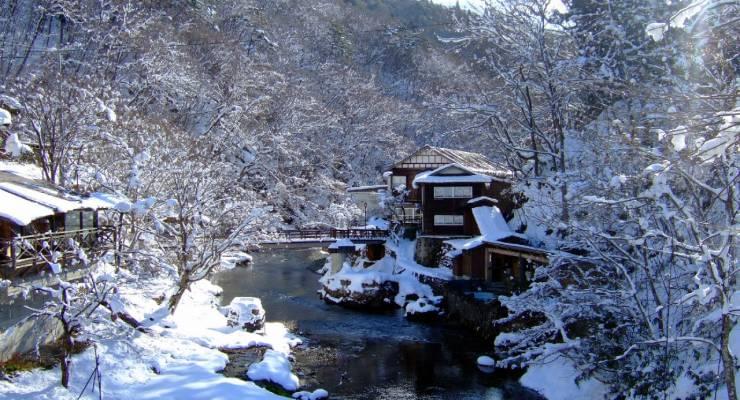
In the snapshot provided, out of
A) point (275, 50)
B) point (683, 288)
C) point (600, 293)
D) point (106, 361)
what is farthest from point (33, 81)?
point (275, 50)

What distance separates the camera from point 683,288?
12.8m

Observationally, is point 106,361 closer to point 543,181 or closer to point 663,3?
point 543,181

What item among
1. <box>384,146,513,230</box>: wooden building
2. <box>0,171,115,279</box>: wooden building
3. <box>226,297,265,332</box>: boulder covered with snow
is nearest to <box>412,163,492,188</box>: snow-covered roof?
<box>384,146,513,230</box>: wooden building

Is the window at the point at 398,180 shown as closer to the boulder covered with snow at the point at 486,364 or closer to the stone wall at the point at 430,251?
the stone wall at the point at 430,251

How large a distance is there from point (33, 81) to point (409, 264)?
21.3 metres

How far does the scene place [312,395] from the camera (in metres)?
15.2

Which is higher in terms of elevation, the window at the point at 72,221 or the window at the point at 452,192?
the window at the point at 452,192

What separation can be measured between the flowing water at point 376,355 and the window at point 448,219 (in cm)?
694

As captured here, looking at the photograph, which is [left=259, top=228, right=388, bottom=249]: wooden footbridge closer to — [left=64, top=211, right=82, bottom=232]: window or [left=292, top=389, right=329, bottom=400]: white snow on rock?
[left=64, top=211, right=82, bottom=232]: window

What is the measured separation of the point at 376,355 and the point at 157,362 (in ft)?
26.9

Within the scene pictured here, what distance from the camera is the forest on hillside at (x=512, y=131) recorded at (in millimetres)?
9586

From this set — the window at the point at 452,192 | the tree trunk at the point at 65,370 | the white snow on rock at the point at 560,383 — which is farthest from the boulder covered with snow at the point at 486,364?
the window at the point at 452,192

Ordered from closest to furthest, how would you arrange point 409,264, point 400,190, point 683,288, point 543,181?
point 683,288 < point 543,181 < point 409,264 < point 400,190

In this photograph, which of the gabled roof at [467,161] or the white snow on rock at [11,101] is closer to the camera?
the white snow on rock at [11,101]
